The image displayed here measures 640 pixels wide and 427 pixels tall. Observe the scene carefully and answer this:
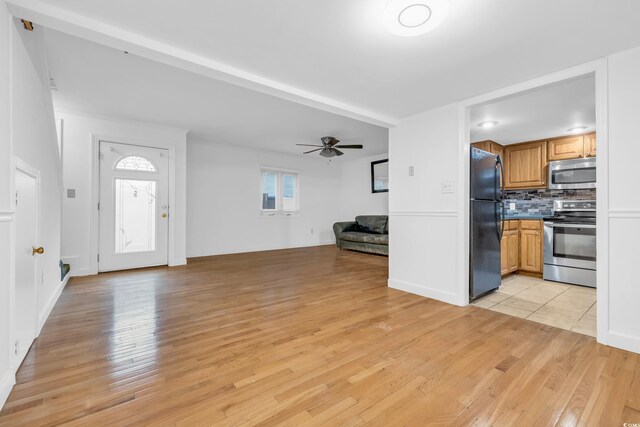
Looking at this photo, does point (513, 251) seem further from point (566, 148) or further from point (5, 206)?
point (5, 206)

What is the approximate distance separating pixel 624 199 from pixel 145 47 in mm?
3515

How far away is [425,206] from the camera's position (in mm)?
3270

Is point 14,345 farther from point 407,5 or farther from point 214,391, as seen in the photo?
point 407,5

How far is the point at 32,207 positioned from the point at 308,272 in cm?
323

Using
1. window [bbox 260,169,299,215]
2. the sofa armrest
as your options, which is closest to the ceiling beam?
window [bbox 260,169,299,215]

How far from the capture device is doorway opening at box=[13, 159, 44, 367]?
1758mm

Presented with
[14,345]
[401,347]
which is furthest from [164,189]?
[401,347]

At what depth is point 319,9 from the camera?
5.33 ft

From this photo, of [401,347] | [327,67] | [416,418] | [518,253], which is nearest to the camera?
[416,418]

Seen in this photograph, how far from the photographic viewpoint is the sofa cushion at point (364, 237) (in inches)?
234

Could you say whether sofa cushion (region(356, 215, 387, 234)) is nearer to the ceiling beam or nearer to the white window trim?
the white window trim

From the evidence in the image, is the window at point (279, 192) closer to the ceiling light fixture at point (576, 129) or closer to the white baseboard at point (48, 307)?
the white baseboard at point (48, 307)

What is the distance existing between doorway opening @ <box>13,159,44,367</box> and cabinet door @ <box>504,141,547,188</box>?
611cm

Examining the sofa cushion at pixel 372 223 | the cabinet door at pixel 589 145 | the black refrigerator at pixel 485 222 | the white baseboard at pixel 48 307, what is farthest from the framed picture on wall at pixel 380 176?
the white baseboard at pixel 48 307
